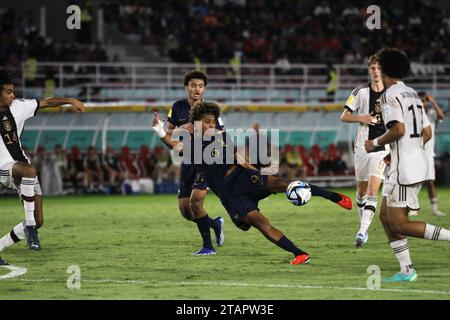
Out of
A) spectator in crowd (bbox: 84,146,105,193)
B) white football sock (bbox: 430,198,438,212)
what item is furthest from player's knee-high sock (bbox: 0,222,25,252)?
spectator in crowd (bbox: 84,146,105,193)

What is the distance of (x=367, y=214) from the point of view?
47.0 ft

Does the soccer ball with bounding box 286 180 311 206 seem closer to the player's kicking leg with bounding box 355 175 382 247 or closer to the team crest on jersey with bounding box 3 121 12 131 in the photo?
the player's kicking leg with bounding box 355 175 382 247

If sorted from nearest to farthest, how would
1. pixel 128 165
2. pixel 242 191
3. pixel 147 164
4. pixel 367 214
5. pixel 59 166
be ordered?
pixel 242 191
pixel 367 214
pixel 59 166
pixel 128 165
pixel 147 164

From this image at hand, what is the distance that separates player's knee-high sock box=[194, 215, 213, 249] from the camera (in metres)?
13.7

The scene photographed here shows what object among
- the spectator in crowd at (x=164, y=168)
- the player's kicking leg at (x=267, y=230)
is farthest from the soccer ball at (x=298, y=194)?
the spectator in crowd at (x=164, y=168)

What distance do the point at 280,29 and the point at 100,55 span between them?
9277 mm

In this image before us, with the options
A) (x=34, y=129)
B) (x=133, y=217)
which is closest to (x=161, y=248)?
(x=133, y=217)

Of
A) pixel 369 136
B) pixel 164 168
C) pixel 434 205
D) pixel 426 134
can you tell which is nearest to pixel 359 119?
pixel 369 136

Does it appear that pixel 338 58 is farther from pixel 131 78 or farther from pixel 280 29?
pixel 131 78

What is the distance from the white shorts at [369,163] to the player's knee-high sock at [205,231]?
2.54 m

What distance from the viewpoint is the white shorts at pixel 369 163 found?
48.2 feet

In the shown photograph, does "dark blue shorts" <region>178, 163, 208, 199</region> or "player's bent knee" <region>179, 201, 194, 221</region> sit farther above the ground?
"dark blue shorts" <region>178, 163, 208, 199</region>

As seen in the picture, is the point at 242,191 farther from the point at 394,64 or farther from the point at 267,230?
the point at 394,64

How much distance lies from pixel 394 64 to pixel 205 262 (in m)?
3.70
